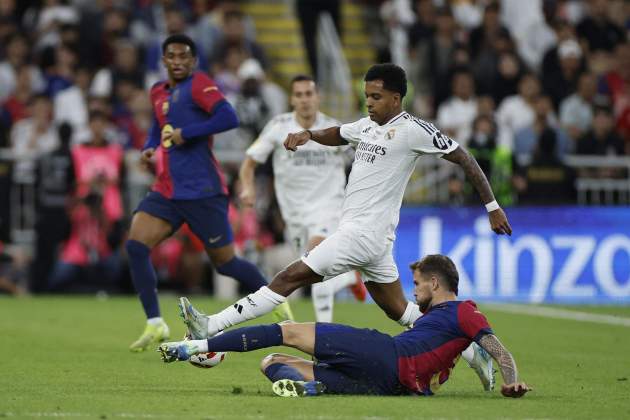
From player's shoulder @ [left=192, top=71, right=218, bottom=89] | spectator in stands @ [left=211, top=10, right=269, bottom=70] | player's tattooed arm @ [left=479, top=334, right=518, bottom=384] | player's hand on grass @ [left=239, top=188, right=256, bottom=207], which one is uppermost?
spectator in stands @ [left=211, top=10, right=269, bottom=70]

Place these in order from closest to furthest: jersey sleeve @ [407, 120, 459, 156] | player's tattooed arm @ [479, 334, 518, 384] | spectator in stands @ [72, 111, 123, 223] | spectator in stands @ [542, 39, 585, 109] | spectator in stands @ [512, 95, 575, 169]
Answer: player's tattooed arm @ [479, 334, 518, 384]
jersey sleeve @ [407, 120, 459, 156]
spectator in stands @ [72, 111, 123, 223]
spectator in stands @ [512, 95, 575, 169]
spectator in stands @ [542, 39, 585, 109]

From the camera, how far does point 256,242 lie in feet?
69.4

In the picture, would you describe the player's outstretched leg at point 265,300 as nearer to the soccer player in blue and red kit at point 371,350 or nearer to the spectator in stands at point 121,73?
the soccer player in blue and red kit at point 371,350

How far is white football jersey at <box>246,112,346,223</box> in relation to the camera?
1427 centimetres

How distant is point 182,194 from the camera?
12820 millimetres

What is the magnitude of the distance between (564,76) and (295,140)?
1511 cm

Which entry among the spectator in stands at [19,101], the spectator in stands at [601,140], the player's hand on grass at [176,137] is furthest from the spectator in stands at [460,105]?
the player's hand on grass at [176,137]

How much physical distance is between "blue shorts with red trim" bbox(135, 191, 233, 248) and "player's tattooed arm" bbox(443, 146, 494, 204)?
3.23 metres

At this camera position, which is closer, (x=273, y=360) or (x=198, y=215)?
(x=273, y=360)

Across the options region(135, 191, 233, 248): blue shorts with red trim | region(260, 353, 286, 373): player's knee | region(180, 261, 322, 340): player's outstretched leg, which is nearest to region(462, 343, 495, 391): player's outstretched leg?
region(180, 261, 322, 340): player's outstretched leg

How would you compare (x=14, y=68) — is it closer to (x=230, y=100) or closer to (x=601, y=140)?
(x=230, y=100)

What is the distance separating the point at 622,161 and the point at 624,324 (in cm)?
554

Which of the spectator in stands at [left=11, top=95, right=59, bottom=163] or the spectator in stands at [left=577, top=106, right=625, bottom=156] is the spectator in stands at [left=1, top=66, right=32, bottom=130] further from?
the spectator in stands at [left=577, top=106, right=625, bottom=156]

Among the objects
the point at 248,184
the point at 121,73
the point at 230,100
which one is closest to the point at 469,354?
the point at 248,184
